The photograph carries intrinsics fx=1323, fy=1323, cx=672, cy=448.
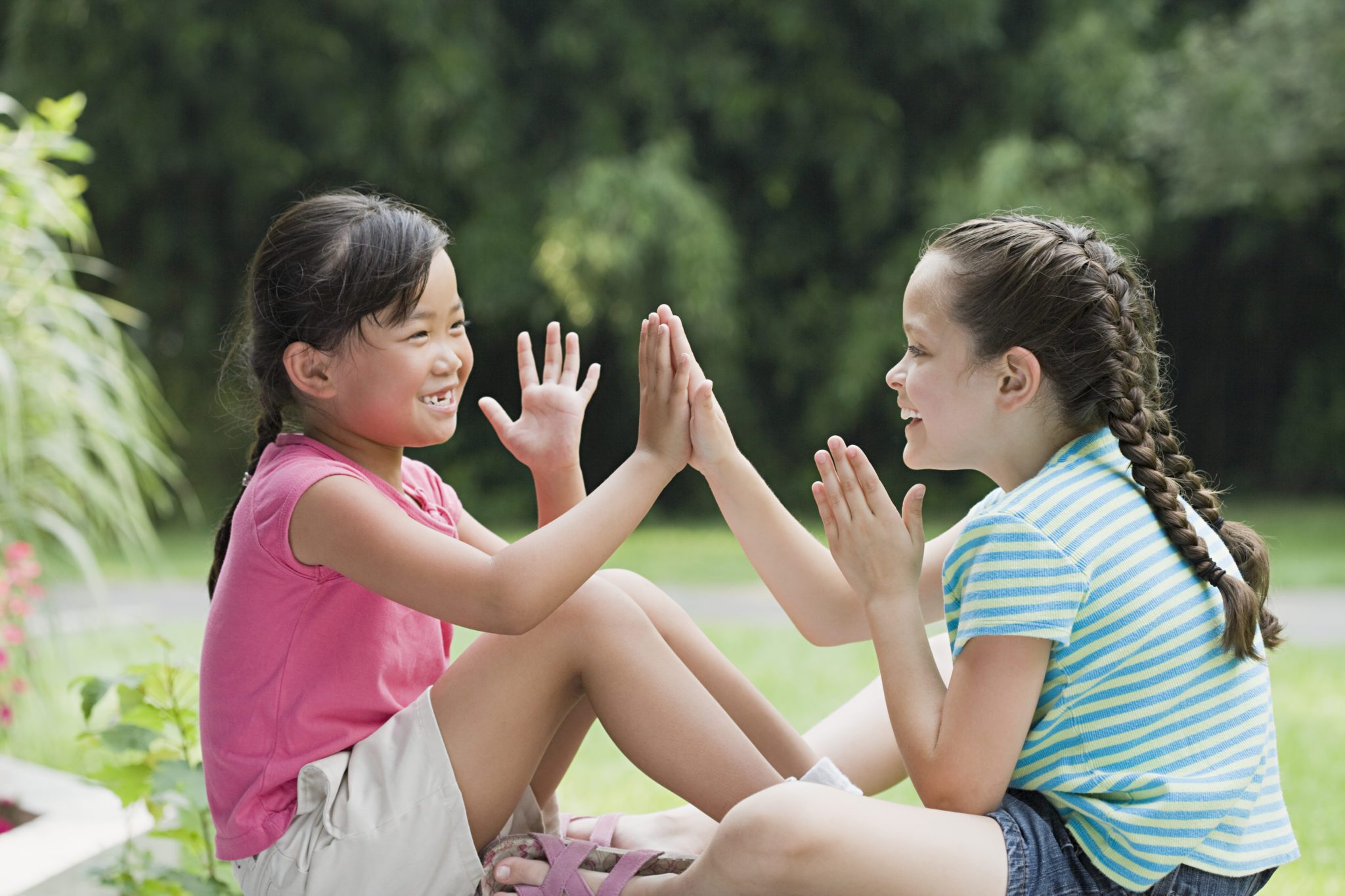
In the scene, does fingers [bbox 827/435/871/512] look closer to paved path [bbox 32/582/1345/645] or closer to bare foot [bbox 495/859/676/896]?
bare foot [bbox 495/859/676/896]

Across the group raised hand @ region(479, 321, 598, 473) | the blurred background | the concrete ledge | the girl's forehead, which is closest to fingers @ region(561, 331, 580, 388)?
raised hand @ region(479, 321, 598, 473)

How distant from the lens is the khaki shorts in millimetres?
1538

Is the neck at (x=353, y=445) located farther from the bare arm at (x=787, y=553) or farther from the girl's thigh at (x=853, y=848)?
the girl's thigh at (x=853, y=848)

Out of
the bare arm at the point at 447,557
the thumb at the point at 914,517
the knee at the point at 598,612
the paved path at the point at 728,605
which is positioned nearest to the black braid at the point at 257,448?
the bare arm at the point at 447,557

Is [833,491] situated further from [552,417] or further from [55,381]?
[55,381]

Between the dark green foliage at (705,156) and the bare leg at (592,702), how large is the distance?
675 centimetres

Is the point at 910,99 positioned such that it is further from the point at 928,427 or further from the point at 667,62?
the point at 928,427

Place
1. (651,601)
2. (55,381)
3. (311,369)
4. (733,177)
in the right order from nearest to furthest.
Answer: (311,369)
(651,601)
(55,381)
(733,177)

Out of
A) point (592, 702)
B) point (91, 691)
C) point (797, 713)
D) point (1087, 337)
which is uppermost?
point (1087, 337)

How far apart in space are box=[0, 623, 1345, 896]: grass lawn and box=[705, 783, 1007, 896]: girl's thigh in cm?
23

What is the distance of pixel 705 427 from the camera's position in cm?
182

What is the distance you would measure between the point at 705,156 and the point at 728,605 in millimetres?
4687

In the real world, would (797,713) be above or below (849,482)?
below

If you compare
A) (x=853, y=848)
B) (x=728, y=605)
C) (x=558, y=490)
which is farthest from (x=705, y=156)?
(x=853, y=848)
